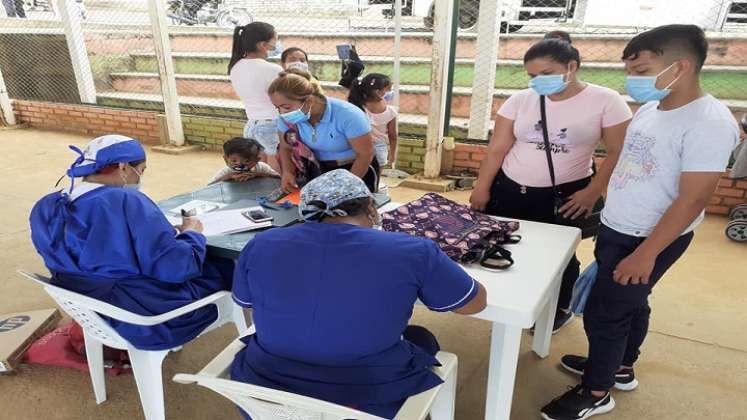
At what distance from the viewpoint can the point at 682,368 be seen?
2111 mm

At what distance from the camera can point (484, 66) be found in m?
4.50

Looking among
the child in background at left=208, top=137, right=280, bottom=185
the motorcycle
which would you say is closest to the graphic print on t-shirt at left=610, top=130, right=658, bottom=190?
the child in background at left=208, top=137, right=280, bottom=185

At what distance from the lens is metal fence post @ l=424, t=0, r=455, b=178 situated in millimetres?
4047

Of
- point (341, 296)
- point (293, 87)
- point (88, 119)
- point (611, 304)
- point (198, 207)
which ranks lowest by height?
Answer: point (88, 119)

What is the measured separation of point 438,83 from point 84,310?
11.2ft

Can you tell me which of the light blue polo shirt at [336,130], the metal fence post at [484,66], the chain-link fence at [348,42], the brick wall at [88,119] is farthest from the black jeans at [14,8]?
the light blue polo shirt at [336,130]

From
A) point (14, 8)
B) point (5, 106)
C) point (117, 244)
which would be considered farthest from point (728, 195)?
point (14, 8)

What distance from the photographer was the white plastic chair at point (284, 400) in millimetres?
998

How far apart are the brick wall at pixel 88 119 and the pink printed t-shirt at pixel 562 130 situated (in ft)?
17.8

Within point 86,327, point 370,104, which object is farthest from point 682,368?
point 370,104

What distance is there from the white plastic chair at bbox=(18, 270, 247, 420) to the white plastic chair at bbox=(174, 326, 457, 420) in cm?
32

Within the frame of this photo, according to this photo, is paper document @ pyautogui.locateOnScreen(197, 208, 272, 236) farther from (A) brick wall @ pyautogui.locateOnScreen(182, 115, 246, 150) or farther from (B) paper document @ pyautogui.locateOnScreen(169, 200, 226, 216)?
(A) brick wall @ pyautogui.locateOnScreen(182, 115, 246, 150)

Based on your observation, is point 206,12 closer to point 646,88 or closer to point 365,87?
point 365,87

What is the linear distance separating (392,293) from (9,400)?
6.06 feet
